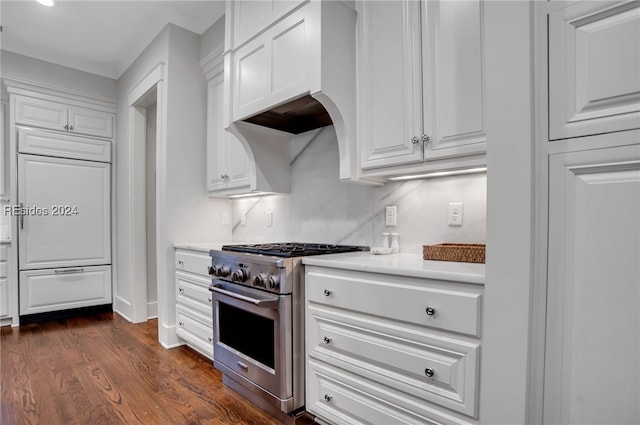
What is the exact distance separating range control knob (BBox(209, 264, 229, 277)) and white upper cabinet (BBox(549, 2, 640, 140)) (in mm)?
1820

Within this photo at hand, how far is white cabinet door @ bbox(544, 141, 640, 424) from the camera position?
3.03 ft

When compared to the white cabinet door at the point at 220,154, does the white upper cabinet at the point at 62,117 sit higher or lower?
higher

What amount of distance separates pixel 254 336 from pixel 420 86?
159cm

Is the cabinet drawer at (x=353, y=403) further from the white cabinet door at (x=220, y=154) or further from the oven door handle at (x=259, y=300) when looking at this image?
the white cabinet door at (x=220, y=154)

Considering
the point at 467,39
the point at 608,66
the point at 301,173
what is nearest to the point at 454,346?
the point at 608,66

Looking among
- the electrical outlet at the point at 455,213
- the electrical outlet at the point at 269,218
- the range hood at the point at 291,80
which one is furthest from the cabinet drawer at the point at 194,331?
the electrical outlet at the point at 455,213

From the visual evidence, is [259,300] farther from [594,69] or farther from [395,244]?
[594,69]

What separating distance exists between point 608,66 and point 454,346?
3.21 feet

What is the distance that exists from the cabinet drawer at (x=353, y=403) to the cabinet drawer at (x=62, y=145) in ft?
12.2

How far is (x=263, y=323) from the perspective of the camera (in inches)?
75.5

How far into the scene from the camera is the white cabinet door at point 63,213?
365cm

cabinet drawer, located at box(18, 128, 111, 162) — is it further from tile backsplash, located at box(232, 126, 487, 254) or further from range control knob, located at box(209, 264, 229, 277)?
range control knob, located at box(209, 264, 229, 277)

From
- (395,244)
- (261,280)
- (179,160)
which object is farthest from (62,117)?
(395,244)

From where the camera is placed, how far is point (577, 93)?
3.29 feet
